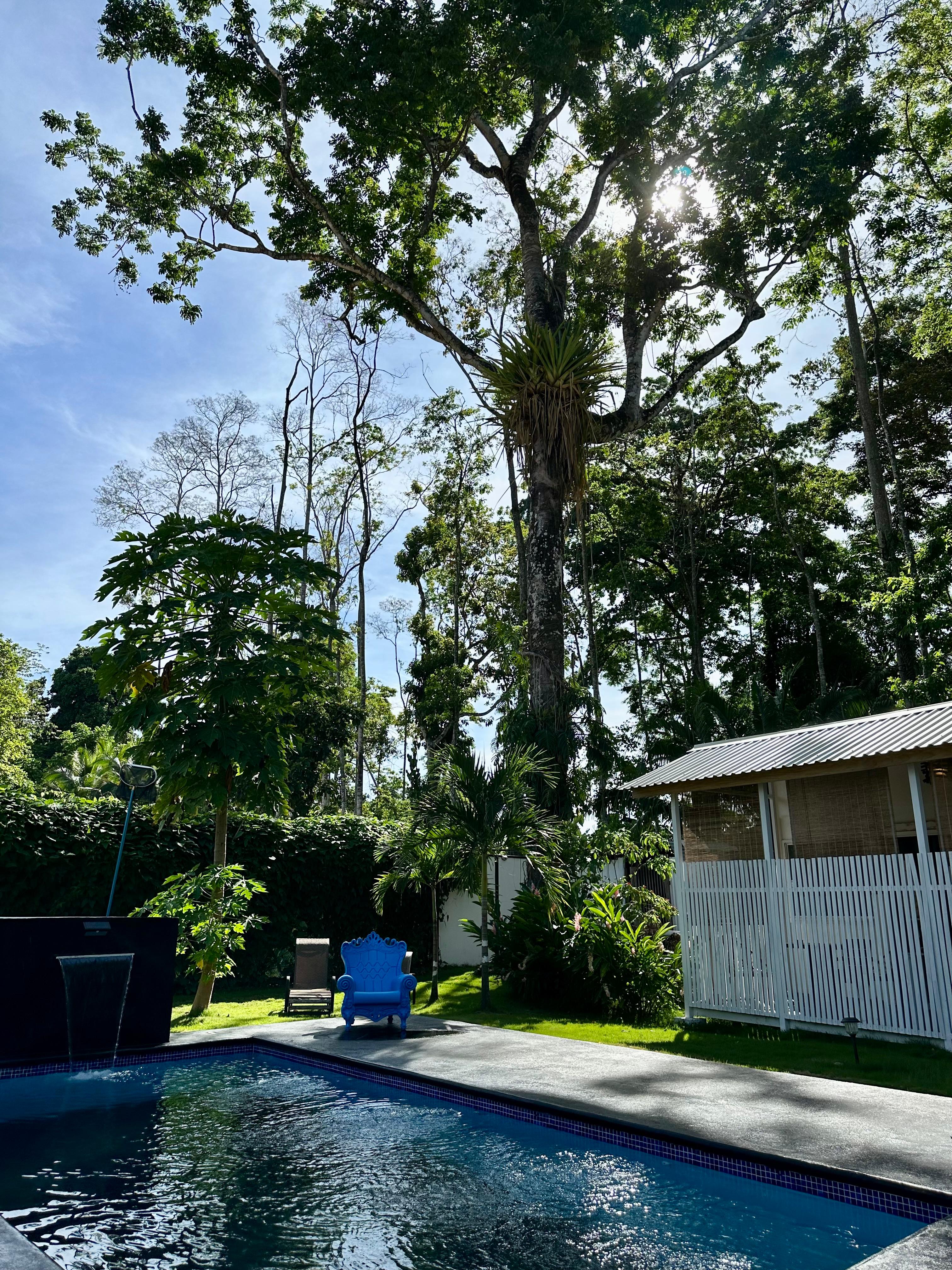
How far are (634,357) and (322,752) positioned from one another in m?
13.7

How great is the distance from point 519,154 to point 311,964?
1462 centimetres

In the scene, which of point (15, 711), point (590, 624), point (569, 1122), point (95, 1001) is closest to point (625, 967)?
point (569, 1122)

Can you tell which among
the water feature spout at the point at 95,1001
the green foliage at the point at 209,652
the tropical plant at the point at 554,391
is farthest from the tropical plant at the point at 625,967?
the tropical plant at the point at 554,391

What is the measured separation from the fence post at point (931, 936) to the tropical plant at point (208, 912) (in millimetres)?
6872

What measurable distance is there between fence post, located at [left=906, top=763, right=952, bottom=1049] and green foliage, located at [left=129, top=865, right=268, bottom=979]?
6.88 m

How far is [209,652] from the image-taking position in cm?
1045

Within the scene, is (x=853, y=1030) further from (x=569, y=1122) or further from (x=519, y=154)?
(x=519, y=154)

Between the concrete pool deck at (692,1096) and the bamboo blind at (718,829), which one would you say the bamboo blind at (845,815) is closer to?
the bamboo blind at (718,829)

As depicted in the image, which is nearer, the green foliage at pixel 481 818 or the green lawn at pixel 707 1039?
the green lawn at pixel 707 1039

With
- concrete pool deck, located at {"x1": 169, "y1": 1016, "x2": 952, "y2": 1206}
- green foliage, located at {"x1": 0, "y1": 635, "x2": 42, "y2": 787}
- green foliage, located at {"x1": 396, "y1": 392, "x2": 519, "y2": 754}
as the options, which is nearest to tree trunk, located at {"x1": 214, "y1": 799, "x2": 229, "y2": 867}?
concrete pool deck, located at {"x1": 169, "y1": 1016, "x2": 952, "y2": 1206}

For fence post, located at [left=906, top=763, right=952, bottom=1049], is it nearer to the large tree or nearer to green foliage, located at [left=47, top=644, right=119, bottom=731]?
the large tree

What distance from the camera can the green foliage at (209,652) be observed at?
10.2m

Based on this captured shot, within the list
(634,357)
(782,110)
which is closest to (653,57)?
(782,110)

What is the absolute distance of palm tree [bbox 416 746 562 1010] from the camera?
437 inches
